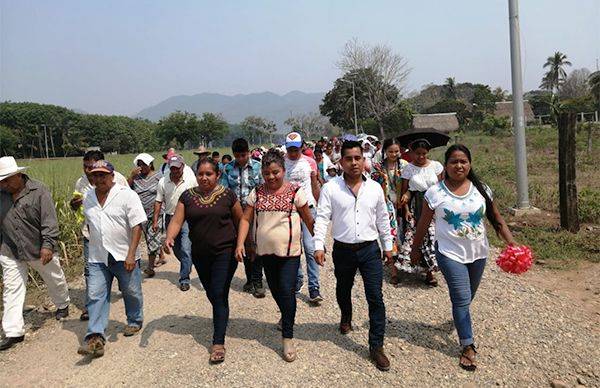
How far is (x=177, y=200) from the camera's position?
559cm

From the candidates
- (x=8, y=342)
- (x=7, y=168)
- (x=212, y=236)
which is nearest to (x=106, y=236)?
(x=212, y=236)

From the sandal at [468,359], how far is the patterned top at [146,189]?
174 inches

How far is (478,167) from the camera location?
51.7ft

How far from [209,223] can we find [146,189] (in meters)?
2.73

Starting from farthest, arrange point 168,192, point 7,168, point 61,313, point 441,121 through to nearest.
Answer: point 441,121
point 168,192
point 61,313
point 7,168

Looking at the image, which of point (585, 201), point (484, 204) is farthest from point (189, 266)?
point (585, 201)

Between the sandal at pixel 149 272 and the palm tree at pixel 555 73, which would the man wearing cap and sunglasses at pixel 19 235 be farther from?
the palm tree at pixel 555 73

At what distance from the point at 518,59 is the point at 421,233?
6.81m

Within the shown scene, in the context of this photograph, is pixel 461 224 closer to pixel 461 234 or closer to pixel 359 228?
pixel 461 234

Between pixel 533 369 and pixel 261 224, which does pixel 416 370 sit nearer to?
pixel 533 369

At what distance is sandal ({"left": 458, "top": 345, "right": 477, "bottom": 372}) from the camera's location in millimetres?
3322

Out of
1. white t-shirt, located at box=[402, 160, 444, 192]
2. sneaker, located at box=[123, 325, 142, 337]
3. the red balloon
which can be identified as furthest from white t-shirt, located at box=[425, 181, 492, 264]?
sneaker, located at box=[123, 325, 142, 337]

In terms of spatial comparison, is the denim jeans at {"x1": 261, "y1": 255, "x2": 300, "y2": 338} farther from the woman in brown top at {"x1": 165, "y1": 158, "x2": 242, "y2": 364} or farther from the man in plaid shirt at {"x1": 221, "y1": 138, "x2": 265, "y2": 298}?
the man in plaid shirt at {"x1": 221, "y1": 138, "x2": 265, "y2": 298}

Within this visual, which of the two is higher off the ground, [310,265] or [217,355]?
[310,265]
